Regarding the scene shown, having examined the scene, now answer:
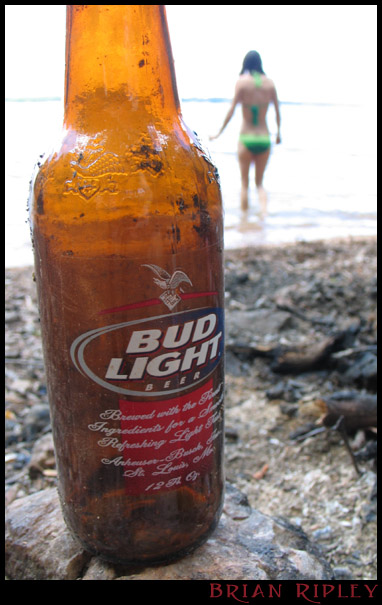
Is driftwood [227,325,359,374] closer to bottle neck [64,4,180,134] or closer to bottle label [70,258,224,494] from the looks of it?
bottle label [70,258,224,494]

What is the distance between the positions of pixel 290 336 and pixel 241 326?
31 cm

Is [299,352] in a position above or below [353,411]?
above

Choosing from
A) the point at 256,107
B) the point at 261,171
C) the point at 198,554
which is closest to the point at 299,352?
the point at 198,554

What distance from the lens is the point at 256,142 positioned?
7.16m

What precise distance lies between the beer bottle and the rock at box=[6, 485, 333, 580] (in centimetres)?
7

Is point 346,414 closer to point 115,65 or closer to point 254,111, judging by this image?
point 115,65

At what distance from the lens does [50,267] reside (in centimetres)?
109

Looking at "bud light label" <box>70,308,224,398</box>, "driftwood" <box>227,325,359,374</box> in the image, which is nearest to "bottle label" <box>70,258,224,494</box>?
"bud light label" <box>70,308,224,398</box>

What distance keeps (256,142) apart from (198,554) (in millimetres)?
6618

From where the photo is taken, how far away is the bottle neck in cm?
108

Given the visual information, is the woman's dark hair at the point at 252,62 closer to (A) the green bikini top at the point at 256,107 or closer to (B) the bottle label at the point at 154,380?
(A) the green bikini top at the point at 256,107

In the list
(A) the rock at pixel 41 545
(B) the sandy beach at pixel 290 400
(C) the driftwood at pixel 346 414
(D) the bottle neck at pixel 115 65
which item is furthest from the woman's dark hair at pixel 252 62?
(A) the rock at pixel 41 545

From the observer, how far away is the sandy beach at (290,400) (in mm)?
1854

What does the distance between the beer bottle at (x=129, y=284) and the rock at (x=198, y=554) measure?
0.23 feet
